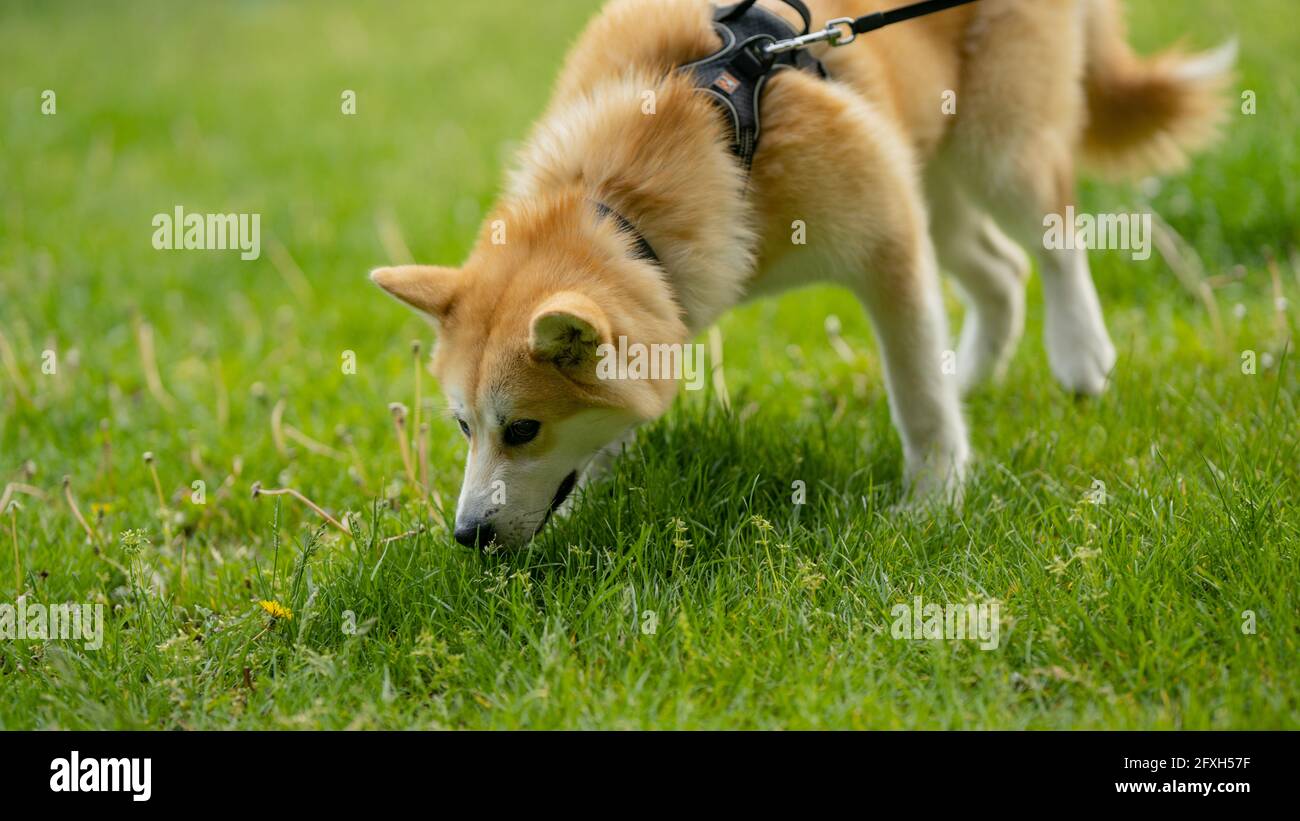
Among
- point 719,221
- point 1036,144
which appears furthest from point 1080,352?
point 719,221

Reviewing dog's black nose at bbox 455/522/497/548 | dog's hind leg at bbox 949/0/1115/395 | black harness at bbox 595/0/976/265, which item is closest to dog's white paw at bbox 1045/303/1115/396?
dog's hind leg at bbox 949/0/1115/395

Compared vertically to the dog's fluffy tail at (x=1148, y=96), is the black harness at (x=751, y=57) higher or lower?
lower

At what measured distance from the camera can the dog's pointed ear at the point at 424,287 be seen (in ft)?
10.3

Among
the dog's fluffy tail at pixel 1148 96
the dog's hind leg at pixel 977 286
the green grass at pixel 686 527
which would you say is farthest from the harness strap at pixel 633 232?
the dog's fluffy tail at pixel 1148 96

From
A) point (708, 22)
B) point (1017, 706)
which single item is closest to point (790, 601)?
point (1017, 706)

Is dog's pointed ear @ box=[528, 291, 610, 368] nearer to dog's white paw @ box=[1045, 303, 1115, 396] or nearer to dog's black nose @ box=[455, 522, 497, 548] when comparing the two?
dog's black nose @ box=[455, 522, 497, 548]

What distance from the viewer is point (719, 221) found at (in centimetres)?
318

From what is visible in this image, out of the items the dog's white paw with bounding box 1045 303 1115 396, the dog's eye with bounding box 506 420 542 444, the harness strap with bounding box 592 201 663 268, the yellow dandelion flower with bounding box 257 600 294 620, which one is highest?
the harness strap with bounding box 592 201 663 268

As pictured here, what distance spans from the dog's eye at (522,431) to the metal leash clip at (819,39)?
4.23 feet

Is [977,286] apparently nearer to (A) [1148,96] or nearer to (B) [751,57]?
(A) [1148,96]

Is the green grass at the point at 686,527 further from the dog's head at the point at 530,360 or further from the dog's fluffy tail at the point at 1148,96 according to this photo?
the dog's fluffy tail at the point at 1148,96

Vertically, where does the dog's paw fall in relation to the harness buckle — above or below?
below

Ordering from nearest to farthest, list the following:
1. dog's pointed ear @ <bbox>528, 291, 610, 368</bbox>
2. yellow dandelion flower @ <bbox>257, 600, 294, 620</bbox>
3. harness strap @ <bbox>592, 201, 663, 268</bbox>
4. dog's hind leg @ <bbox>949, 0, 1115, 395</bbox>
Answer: dog's pointed ear @ <bbox>528, 291, 610, 368</bbox>
yellow dandelion flower @ <bbox>257, 600, 294, 620</bbox>
harness strap @ <bbox>592, 201, 663, 268</bbox>
dog's hind leg @ <bbox>949, 0, 1115, 395</bbox>

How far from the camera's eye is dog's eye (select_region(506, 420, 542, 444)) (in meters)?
3.05
